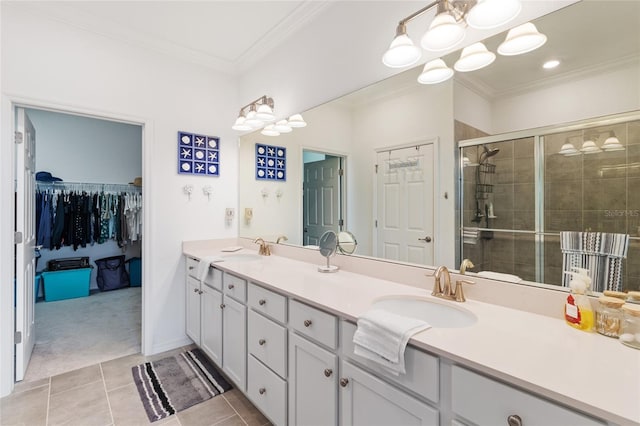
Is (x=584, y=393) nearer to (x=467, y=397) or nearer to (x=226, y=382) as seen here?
(x=467, y=397)

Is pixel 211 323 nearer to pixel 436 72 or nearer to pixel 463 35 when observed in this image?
pixel 436 72

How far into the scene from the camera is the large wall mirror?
3.65 feet

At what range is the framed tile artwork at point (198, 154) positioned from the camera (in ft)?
9.09

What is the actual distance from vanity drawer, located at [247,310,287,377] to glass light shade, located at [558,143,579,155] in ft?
4.82

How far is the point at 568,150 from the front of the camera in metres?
1.20

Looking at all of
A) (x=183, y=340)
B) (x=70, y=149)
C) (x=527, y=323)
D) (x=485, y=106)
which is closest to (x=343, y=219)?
(x=485, y=106)

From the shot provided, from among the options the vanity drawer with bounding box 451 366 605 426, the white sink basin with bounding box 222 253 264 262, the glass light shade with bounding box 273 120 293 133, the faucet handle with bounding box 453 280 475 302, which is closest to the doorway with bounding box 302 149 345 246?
the glass light shade with bounding box 273 120 293 133

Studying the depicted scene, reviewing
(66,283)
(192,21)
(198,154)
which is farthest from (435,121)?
(66,283)

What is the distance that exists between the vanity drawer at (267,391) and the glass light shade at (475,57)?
1.81m

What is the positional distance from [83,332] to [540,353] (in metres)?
3.85

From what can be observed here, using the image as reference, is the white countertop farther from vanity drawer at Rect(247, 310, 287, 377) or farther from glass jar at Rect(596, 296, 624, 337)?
vanity drawer at Rect(247, 310, 287, 377)

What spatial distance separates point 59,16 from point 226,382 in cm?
296

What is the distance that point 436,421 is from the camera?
36.2 inches

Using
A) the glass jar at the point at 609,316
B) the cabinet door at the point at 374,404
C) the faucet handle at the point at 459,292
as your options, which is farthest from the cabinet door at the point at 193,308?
the glass jar at the point at 609,316
